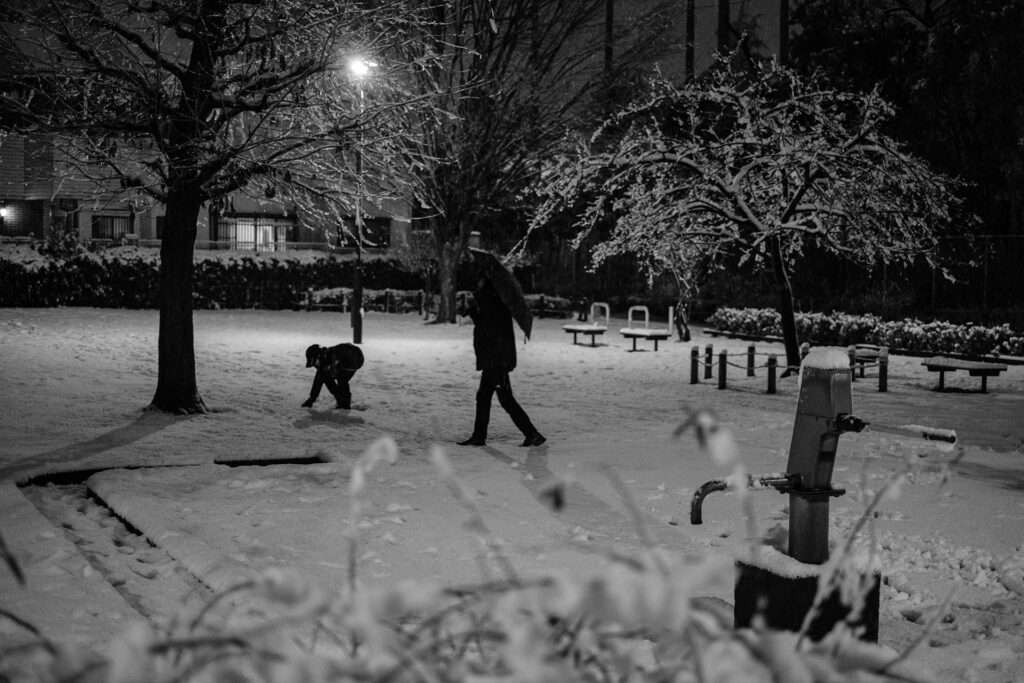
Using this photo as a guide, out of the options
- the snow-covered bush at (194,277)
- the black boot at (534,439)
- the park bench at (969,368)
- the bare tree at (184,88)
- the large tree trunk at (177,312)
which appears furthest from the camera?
the snow-covered bush at (194,277)

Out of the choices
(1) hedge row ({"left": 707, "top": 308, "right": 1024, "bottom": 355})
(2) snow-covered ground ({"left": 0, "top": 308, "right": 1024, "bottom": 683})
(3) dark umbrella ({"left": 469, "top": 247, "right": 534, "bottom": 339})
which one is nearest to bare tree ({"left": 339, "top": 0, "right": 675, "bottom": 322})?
(1) hedge row ({"left": 707, "top": 308, "right": 1024, "bottom": 355})

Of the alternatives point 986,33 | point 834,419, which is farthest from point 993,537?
point 986,33

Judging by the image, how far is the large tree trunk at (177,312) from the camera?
38.7 ft

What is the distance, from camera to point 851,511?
7273 mm

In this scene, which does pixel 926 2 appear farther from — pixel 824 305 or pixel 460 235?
pixel 460 235

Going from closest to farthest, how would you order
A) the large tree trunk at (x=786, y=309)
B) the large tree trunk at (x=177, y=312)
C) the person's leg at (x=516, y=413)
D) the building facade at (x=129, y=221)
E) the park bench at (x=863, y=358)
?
the person's leg at (x=516, y=413)
the large tree trunk at (x=177, y=312)
the park bench at (x=863, y=358)
the large tree trunk at (x=786, y=309)
the building facade at (x=129, y=221)

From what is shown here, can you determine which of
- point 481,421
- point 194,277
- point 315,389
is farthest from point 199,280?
point 481,421

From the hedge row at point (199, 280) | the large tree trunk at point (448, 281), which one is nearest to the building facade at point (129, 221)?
the hedge row at point (199, 280)

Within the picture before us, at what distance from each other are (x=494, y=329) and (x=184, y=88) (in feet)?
16.6

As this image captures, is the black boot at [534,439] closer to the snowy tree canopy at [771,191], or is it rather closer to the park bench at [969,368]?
the snowy tree canopy at [771,191]

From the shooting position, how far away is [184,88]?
11688 millimetres

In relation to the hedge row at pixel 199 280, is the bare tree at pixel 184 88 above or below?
above

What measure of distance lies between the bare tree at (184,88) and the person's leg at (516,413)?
3.57m

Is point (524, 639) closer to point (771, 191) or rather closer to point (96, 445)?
point (96, 445)
